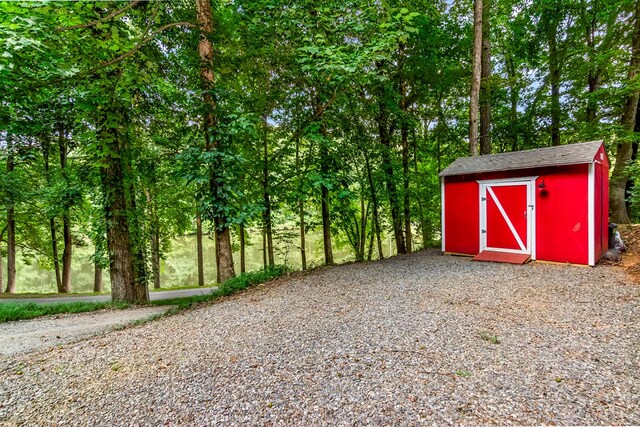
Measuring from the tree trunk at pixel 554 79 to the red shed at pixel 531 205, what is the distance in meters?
4.46

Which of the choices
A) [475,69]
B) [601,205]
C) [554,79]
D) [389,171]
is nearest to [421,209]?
[389,171]

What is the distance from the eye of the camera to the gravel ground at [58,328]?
3.88 meters

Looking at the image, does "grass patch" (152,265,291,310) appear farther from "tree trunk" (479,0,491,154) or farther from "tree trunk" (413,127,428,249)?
"tree trunk" (479,0,491,154)

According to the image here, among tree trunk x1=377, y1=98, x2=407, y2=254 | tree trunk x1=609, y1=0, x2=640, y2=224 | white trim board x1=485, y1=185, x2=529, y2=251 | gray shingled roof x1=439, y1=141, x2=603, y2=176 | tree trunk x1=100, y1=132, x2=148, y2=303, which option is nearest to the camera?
tree trunk x1=100, y1=132, x2=148, y2=303

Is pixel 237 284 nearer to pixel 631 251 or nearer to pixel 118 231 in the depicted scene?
pixel 118 231

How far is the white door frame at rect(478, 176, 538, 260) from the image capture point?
6.34 meters

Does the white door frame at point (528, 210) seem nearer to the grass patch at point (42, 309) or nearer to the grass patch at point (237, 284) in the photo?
the grass patch at point (237, 284)

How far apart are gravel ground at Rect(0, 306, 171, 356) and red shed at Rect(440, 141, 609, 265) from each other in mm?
7446

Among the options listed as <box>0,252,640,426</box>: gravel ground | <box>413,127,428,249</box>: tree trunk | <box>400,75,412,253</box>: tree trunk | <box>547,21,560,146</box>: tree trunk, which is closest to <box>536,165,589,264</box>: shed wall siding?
<box>0,252,640,426</box>: gravel ground

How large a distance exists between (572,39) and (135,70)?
13638 mm

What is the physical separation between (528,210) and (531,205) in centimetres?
13

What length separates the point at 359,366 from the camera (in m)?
2.38

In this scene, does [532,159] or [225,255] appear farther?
[532,159]

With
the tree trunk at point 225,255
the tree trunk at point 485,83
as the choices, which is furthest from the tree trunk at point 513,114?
the tree trunk at point 225,255
